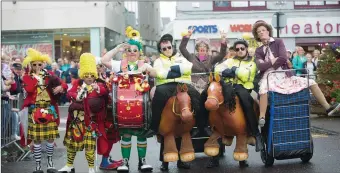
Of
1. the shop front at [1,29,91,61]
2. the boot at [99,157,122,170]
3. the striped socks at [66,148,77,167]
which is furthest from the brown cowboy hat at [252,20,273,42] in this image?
the shop front at [1,29,91,61]

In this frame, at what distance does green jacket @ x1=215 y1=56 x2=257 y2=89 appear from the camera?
7.24m

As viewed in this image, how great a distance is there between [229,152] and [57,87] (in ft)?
10.4

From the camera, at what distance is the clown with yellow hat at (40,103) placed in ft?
24.9

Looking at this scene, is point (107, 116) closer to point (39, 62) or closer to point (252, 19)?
point (39, 62)

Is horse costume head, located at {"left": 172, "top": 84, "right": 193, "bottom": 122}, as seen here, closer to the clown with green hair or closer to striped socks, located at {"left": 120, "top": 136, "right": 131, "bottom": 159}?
the clown with green hair

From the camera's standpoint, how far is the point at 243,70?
23.8ft

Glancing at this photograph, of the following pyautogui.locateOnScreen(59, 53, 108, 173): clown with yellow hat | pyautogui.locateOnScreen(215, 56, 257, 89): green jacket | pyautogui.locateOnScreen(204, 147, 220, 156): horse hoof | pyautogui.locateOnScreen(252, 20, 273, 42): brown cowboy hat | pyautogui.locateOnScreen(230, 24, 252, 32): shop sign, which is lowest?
pyautogui.locateOnScreen(204, 147, 220, 156): horse hoof

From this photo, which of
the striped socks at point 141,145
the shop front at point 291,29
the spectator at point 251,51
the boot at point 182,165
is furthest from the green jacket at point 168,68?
the shop front at point 291,29

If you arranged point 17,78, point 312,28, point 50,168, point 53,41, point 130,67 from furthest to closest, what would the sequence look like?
point 53,41 < point 312,28 < point 17,78 < point 50,168 < point 130,67

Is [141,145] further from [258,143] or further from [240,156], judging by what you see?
[258,143]

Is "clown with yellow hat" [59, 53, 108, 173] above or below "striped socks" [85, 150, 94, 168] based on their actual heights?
above

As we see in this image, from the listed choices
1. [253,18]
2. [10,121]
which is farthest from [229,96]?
[253,18]

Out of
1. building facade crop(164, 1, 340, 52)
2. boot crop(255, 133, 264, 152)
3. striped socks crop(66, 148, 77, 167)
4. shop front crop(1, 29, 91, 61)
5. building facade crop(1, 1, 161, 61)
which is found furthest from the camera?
shop front crop(1, 29, 91, 61)

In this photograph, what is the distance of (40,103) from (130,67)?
144 cm
